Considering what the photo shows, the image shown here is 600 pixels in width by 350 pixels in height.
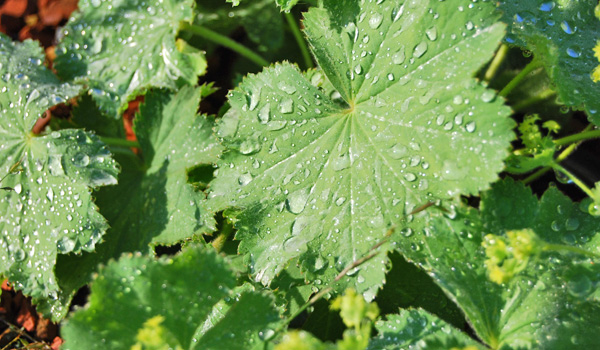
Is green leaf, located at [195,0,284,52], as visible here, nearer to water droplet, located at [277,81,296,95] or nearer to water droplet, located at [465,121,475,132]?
water droplet, located at [277,81,296,95]

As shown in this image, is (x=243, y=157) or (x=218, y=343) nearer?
(x=218, y=343)

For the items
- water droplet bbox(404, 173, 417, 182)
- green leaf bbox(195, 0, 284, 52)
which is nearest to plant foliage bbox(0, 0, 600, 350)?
water droplet bbox(404, 173, 417, 182)

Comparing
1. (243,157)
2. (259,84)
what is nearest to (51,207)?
(243,157)

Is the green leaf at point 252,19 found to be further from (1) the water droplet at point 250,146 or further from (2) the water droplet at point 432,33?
(2) the water droplet at point 432,33

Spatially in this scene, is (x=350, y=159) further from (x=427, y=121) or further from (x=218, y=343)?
(x=218, y=343)

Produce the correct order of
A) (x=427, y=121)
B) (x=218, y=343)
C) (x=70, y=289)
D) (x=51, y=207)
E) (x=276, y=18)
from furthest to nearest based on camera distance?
(x=276, y=18) → (x=70, y=289) → (x=51, y=207) → (x=427, y=121) → (x=218, y=343)
